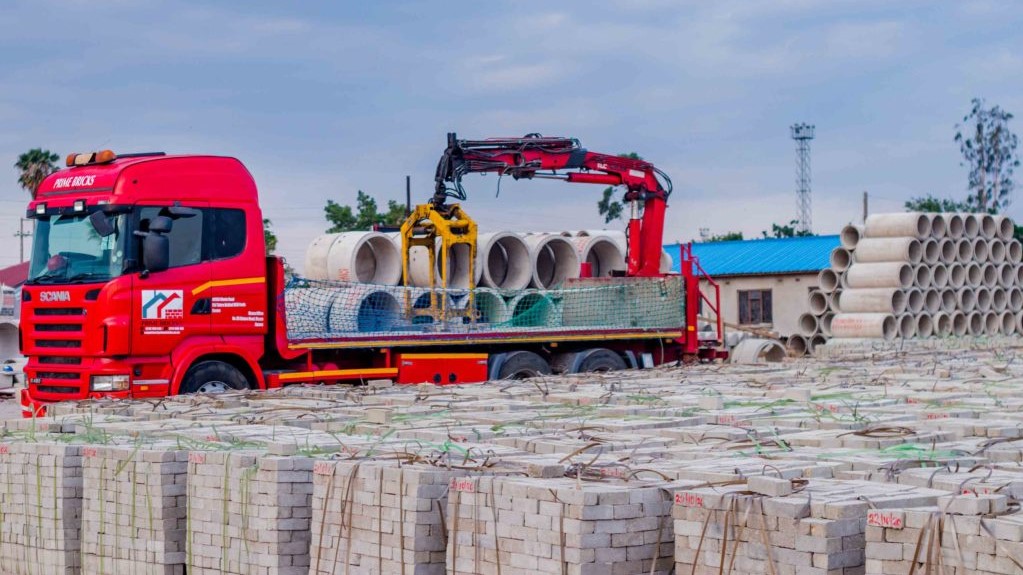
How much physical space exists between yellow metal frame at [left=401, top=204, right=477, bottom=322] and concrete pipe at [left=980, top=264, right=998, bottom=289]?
13791 mm

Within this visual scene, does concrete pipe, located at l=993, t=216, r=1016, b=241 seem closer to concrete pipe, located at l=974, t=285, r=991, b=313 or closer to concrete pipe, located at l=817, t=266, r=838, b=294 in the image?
concrete pipe, located at l=974, t=285, r=991, b=313

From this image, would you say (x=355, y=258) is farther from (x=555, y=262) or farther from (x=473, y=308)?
(x=555, y=262)

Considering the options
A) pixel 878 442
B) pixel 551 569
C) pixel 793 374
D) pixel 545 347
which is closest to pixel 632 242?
pixel 545 347

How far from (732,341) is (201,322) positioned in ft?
52.7

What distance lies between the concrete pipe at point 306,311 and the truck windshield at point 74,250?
2156 mm

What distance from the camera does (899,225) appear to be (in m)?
25.2

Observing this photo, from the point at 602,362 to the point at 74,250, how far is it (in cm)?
750

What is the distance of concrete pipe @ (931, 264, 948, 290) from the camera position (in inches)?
1017

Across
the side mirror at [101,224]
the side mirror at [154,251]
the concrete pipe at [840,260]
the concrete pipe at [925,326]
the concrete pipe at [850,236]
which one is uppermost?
the concrete pipe at [850,236]

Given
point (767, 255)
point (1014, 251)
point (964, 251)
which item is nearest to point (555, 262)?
point (964, 251)

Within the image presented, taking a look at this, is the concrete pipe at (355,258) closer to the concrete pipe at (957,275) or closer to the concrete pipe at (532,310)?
the concrete pipe at (532,310)

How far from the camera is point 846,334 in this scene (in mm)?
25281

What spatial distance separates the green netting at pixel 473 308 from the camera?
15.2 meters

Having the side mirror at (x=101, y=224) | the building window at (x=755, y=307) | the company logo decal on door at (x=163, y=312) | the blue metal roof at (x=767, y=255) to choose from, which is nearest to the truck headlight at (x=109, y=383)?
the company logo decal on door at (x=163, y=312)
